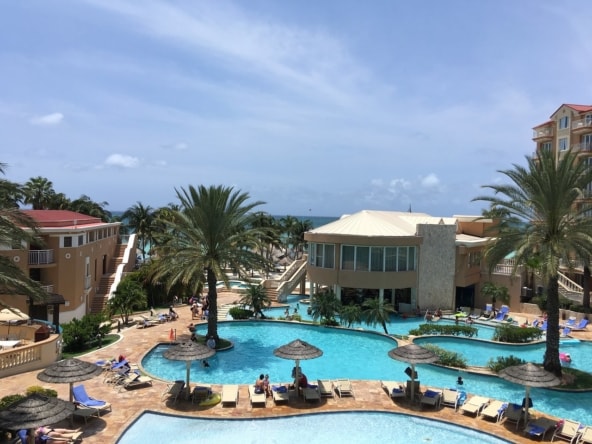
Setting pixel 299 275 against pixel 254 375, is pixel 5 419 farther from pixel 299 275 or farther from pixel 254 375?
pixel 299 275

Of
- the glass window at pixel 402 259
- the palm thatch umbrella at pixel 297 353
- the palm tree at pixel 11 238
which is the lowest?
the palm thatch umbrella at pixel 297 353

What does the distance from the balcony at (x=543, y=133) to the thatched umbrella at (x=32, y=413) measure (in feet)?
179

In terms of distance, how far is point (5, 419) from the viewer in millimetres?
12086

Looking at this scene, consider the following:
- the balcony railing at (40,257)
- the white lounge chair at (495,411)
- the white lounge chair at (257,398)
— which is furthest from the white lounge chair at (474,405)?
the balcony railing at (40,257)

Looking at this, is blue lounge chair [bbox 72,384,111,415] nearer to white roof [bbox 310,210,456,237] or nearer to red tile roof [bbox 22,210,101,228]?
red tile roof [bbox 22,210,101,228]

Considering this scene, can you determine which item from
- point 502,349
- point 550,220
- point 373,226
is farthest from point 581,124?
point 550,220

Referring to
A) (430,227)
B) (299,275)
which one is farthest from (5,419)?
(299,275)

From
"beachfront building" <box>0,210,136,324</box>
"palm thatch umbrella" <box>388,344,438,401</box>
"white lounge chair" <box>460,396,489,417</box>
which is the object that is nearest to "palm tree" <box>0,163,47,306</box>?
"palm thatch umbrella" <box>388,344,438,401</box>

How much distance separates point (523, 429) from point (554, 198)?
9.89m

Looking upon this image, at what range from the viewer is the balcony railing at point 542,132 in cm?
5250

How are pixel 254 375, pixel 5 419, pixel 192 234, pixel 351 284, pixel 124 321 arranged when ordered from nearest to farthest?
pixel 5 419 → pixel 254 375 → pixel 192 234 → pixel 124 321 → pixel 351 284

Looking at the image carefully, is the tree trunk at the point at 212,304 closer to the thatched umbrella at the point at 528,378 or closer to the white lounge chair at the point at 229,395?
the white lounge chair at the point at 229,395

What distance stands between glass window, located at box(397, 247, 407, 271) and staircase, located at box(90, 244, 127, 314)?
23.0 metres

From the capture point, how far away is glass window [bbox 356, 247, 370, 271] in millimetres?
36094
